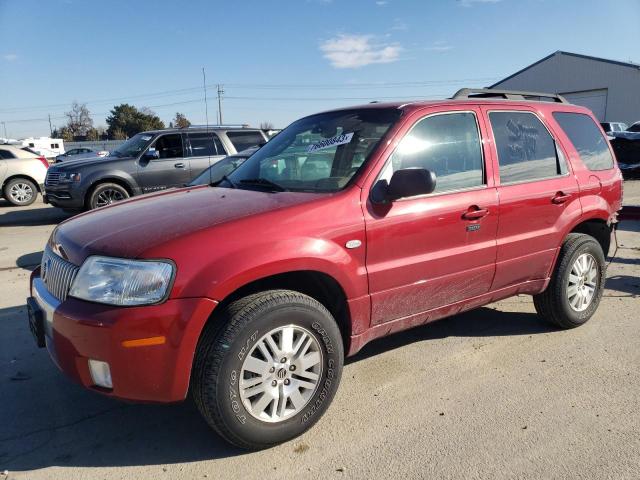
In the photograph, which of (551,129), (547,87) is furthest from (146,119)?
(551,129)

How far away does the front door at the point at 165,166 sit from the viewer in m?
10.2

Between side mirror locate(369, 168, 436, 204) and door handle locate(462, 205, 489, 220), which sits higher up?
side mirror locate(369, 168, 436, 204)

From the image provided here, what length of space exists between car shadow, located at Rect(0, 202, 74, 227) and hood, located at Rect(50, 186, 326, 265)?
8257 millimetres

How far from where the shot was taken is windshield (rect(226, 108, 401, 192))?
125 inches

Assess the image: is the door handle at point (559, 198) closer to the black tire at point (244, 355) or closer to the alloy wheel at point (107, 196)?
the black tire at point (244, 355)

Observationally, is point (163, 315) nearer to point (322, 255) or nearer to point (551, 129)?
point (322, 255)

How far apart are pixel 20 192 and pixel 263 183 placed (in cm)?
1211

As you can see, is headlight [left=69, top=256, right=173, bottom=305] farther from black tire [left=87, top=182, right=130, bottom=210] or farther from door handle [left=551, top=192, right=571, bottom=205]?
black tire [left=87, top=182, right=130, bottom=210]

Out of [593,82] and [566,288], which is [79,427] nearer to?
[566,288]

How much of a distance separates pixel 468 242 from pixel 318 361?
1325 mm

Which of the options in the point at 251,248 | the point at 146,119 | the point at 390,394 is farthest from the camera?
the point at 146,119

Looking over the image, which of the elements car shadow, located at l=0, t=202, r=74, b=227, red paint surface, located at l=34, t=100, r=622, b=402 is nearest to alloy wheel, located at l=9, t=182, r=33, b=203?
car shadow, located at l=0, t=202, r=74, b=227

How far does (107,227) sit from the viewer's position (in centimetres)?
280

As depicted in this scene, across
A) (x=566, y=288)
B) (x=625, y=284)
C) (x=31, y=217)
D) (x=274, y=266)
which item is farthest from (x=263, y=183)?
(x=31, y=217)
